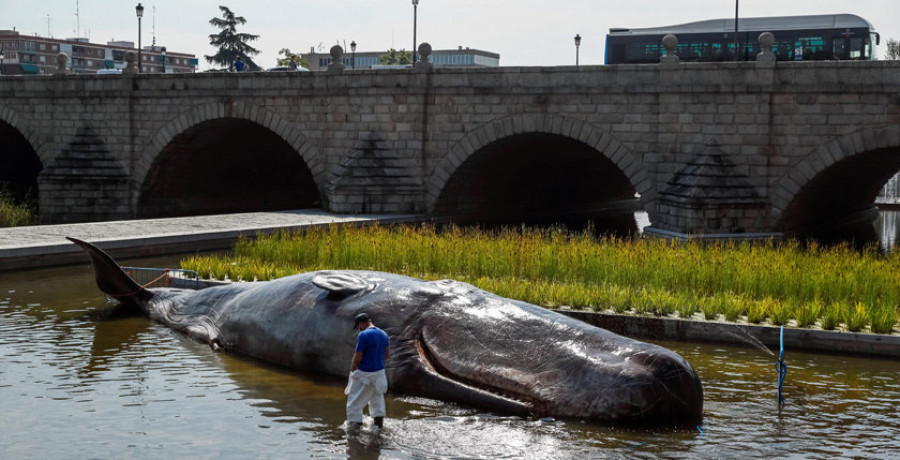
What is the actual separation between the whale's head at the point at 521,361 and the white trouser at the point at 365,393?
0.87 m

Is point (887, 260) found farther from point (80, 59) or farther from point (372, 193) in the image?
point (80, 59)

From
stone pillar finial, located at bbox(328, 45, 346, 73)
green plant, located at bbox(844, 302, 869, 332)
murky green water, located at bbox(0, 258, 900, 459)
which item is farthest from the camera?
stone pillar finial, located at bbox(328, 45, 346, 73)

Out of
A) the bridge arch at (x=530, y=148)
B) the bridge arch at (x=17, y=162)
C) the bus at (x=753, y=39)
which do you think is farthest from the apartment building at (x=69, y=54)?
the bridge arch at (x=530, y=148)

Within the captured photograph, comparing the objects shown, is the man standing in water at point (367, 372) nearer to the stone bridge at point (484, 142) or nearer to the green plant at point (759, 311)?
the green plant at point (759, 311)

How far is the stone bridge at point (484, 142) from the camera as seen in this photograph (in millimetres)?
23719

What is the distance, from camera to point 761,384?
10.7m

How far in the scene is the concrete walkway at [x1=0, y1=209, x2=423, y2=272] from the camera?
1845 centimetres

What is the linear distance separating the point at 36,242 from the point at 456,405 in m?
12.6

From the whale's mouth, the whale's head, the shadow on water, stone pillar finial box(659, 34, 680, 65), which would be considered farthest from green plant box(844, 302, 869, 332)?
stone pillar finial box(659, 34, 680, 65)

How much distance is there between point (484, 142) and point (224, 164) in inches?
464

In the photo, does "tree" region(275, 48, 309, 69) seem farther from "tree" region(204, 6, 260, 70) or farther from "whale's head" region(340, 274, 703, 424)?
"whale's head" region(340, 274, 703, 424)

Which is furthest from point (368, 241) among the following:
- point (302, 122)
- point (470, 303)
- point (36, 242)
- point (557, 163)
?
point (557, 163)

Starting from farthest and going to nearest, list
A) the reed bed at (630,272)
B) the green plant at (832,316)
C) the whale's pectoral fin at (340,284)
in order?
→ the reed bed at (630,272), the green plant at (832,316), the whale's pectoral fin at (340,284)

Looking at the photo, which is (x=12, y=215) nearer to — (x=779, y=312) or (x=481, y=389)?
(x=779, y=312)
